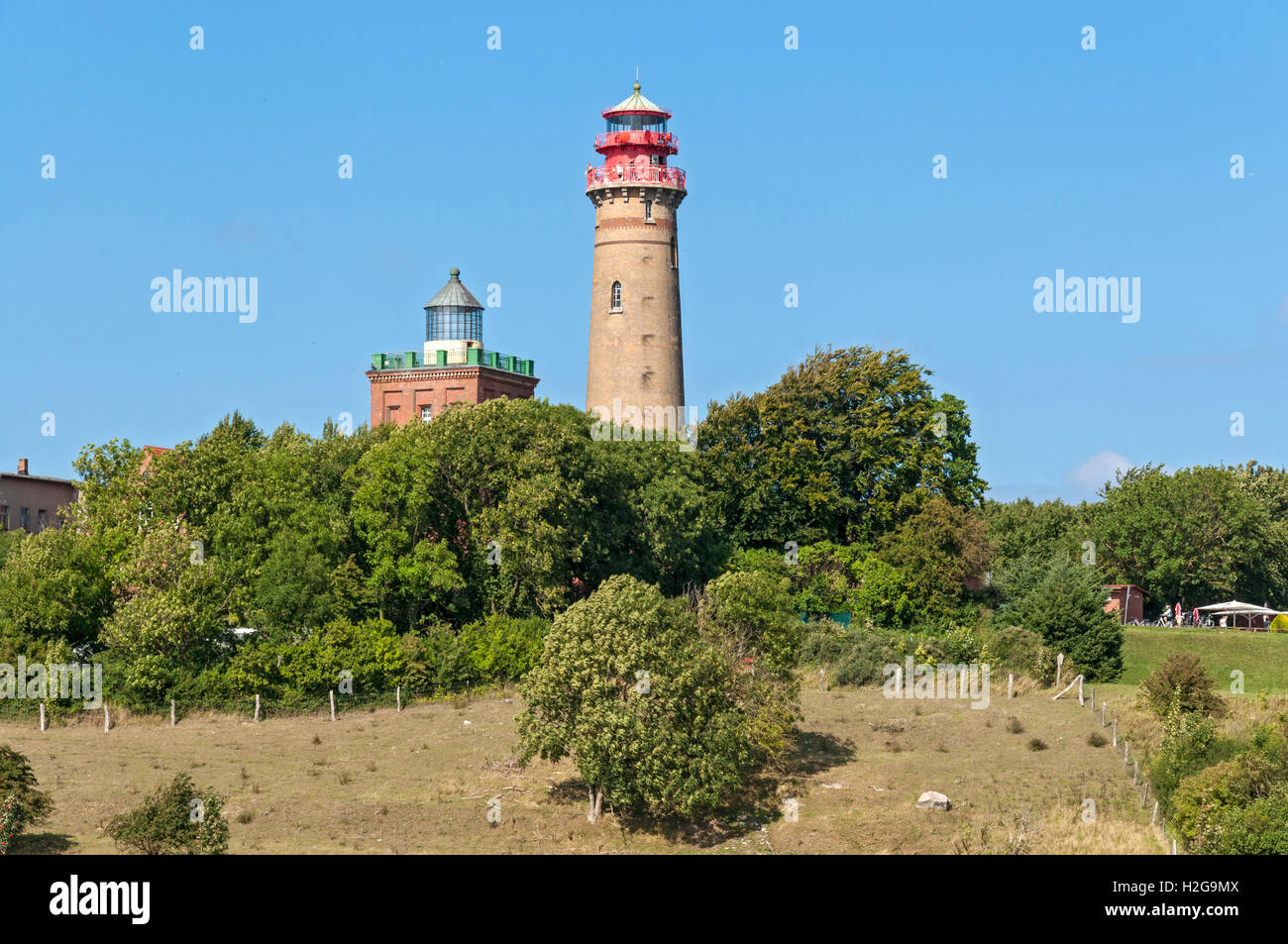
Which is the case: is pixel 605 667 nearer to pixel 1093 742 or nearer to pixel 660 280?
pixel 1093 742

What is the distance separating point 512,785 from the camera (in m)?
40.5

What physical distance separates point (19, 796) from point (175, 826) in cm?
470

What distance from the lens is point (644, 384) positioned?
69.7 meters

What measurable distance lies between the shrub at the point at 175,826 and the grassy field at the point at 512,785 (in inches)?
56.9

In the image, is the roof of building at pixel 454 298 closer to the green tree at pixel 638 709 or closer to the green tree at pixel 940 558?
the green tree at pixel 940 558

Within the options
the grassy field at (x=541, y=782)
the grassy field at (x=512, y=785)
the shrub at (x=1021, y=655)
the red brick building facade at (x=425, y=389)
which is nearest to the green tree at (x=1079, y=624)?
the shrub at (x=1021, y=655)

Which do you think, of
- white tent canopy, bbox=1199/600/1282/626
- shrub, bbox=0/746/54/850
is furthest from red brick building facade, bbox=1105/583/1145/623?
shrub, bbox=0/746/54/850

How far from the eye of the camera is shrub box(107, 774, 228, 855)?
31.3 meters

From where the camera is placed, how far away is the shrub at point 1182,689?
4634 centimetres

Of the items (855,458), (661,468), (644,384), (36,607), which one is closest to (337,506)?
(36,607)

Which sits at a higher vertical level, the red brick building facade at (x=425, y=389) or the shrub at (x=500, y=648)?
the red brick building facade at (x=425, y=389)

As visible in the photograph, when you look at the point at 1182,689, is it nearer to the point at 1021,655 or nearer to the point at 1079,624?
the point at 1021,655

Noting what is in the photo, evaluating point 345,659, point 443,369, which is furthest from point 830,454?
point 345,659
